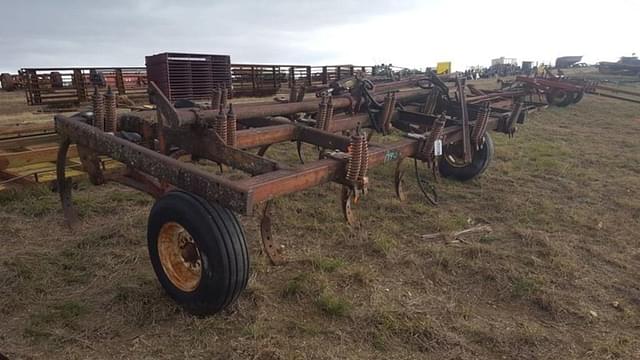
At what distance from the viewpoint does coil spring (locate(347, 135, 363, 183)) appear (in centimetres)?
274

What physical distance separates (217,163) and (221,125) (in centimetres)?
52

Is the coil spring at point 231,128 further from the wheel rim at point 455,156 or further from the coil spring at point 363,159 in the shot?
the wheel rim at point 455,156

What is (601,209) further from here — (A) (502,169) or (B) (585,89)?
(B) (585,89)

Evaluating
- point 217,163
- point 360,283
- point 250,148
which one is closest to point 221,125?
point 217,163

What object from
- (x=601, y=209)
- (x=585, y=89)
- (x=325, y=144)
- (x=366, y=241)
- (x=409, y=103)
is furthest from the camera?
(x=585, y=89)

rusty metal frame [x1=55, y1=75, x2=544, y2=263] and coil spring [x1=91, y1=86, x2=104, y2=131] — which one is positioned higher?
coil spring [x1=91, y1=86, x2=104, y2=131]

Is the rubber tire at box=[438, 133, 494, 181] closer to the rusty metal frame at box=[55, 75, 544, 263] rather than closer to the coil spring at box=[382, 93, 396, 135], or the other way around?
the rusty metal frame at box=[55, 75, 544, 263]

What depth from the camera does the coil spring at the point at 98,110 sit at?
3.18 metres

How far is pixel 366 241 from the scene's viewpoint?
3949 mm

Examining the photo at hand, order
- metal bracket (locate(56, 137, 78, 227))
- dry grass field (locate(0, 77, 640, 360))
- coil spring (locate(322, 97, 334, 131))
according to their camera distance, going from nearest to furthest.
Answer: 1. dry grass field (locate(0, 77, 640, 360))
2. metal bracket (locate(56, 137, 78, 227))
3. coil spring (locate(322, 97, 334, 131))

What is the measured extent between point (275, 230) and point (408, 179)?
8.02 feet

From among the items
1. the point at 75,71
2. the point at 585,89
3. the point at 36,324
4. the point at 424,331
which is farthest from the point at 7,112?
the point at 585,89

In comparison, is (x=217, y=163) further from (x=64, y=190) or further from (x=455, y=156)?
(x=455, y=156)

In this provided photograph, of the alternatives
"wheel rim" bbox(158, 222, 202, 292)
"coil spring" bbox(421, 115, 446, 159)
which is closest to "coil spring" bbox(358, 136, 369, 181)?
"wheel rim" bbox(158, 222, 202, 292)
